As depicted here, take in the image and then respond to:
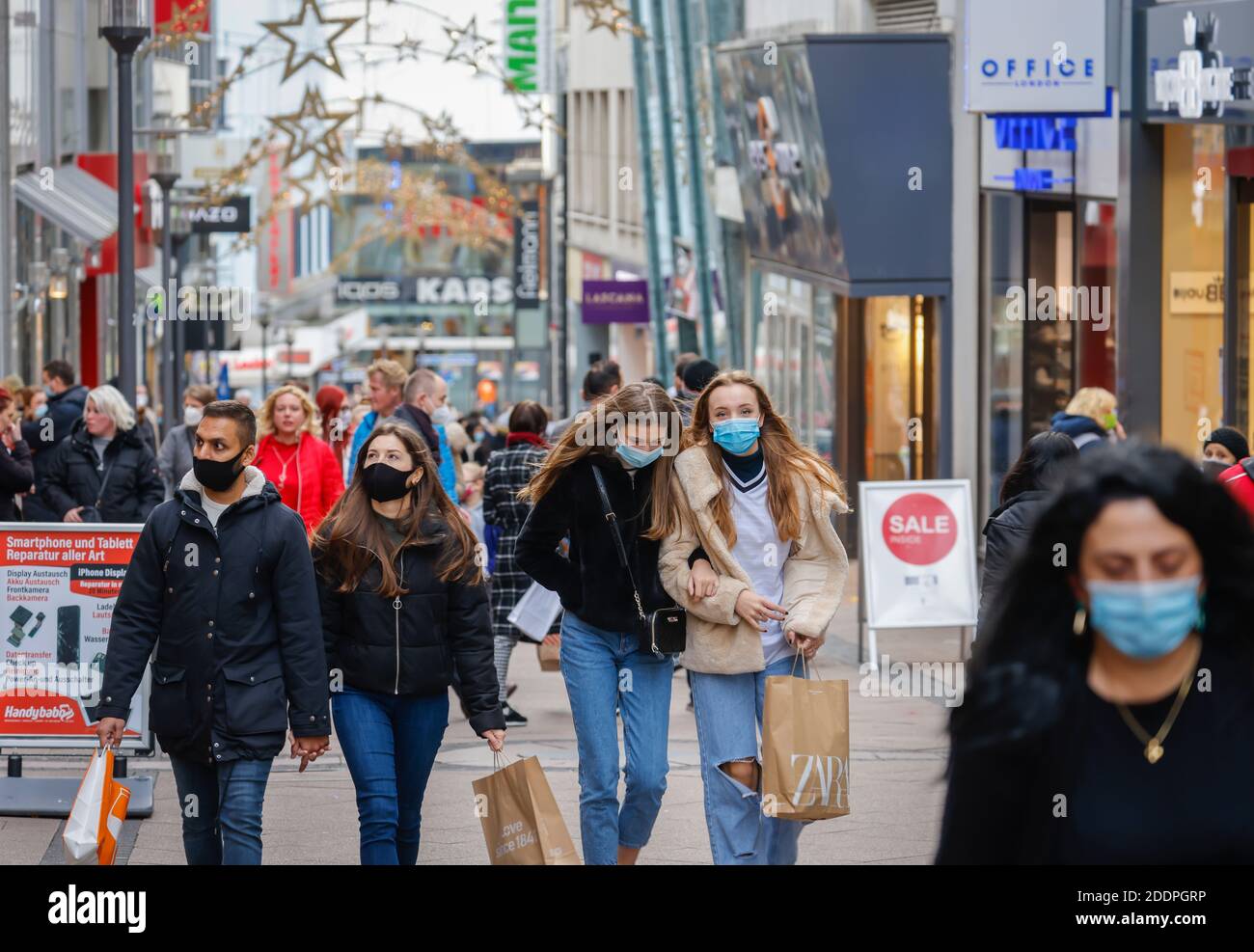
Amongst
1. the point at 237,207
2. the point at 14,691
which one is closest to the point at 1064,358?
the point at 14,691

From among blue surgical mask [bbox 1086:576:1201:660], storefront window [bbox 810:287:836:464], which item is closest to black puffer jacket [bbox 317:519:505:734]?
blue surgical mask [bbox 1086:576:1201:660]

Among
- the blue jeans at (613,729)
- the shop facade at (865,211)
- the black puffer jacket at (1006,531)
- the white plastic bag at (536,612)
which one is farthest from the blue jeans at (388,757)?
the shop facade at (865,211)

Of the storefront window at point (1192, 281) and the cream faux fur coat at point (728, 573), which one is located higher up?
the storefront window at point (1192, 281)

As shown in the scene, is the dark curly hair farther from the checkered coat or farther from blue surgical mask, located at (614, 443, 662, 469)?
the checkered coat

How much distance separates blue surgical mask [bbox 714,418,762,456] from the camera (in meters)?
6.93

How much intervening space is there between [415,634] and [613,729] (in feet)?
2.36

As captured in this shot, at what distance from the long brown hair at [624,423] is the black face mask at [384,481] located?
1.65 feet

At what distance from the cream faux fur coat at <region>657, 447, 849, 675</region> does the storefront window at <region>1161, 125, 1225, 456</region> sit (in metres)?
8.66

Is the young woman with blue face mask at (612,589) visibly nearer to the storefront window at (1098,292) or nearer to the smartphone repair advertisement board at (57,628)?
the smartphone repair advertisement board at (57,628)

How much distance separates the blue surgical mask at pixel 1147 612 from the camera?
3000mm

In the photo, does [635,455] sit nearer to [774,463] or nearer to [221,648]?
[774,463]
